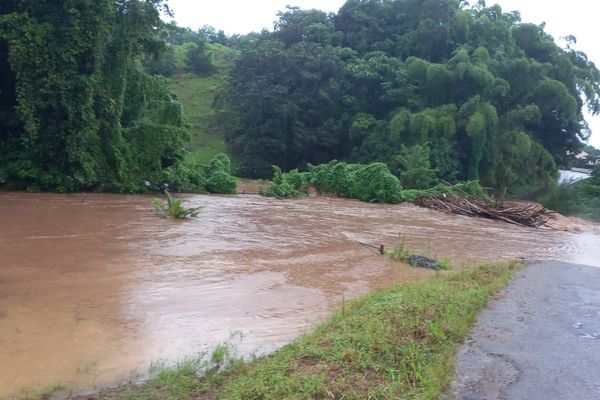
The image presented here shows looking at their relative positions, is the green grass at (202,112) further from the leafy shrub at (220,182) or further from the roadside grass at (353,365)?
the roadside grass at (353,365)

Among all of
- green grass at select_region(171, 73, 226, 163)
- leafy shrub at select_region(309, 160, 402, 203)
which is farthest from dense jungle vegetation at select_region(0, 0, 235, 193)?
green grass at select_region(171, 73, 226, 163)

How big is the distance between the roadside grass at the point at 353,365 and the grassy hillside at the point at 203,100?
98.0ft

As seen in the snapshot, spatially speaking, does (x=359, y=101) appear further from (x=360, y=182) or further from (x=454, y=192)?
(x=454, y=192)

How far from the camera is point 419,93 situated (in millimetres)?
33719

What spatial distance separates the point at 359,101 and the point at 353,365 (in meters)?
31.0

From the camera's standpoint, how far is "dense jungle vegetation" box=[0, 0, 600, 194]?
60.7ft

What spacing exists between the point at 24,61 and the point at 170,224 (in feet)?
22.1

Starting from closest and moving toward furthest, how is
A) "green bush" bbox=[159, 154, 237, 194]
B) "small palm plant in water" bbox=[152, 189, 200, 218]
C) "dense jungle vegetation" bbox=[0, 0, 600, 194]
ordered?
"small palm plant in water" bbox=[152, 189, 200, 218] < "dense jungle vegetation" bbox=[0, 0, 600, 194] < "green bush" bbox=[159, 154, 237, 194]

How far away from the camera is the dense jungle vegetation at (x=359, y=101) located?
60.7 feet

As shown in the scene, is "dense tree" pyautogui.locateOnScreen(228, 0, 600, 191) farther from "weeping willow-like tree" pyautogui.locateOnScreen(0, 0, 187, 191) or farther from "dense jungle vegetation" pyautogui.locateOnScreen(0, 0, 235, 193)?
"weeping willow-like tree" pyautogui.locateOnScreen(0, 0, 187, 191)

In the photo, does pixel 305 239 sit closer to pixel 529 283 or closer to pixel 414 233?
pixel 414 233

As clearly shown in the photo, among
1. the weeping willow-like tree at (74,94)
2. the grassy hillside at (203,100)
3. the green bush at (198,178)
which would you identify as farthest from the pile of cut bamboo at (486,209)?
the grassy hillside at (203,100)

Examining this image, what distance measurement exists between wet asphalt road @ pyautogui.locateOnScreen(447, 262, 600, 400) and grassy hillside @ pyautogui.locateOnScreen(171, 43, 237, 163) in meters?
28.8

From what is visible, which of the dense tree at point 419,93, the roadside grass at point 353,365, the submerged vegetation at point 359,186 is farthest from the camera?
the dense tree at point 419,93
